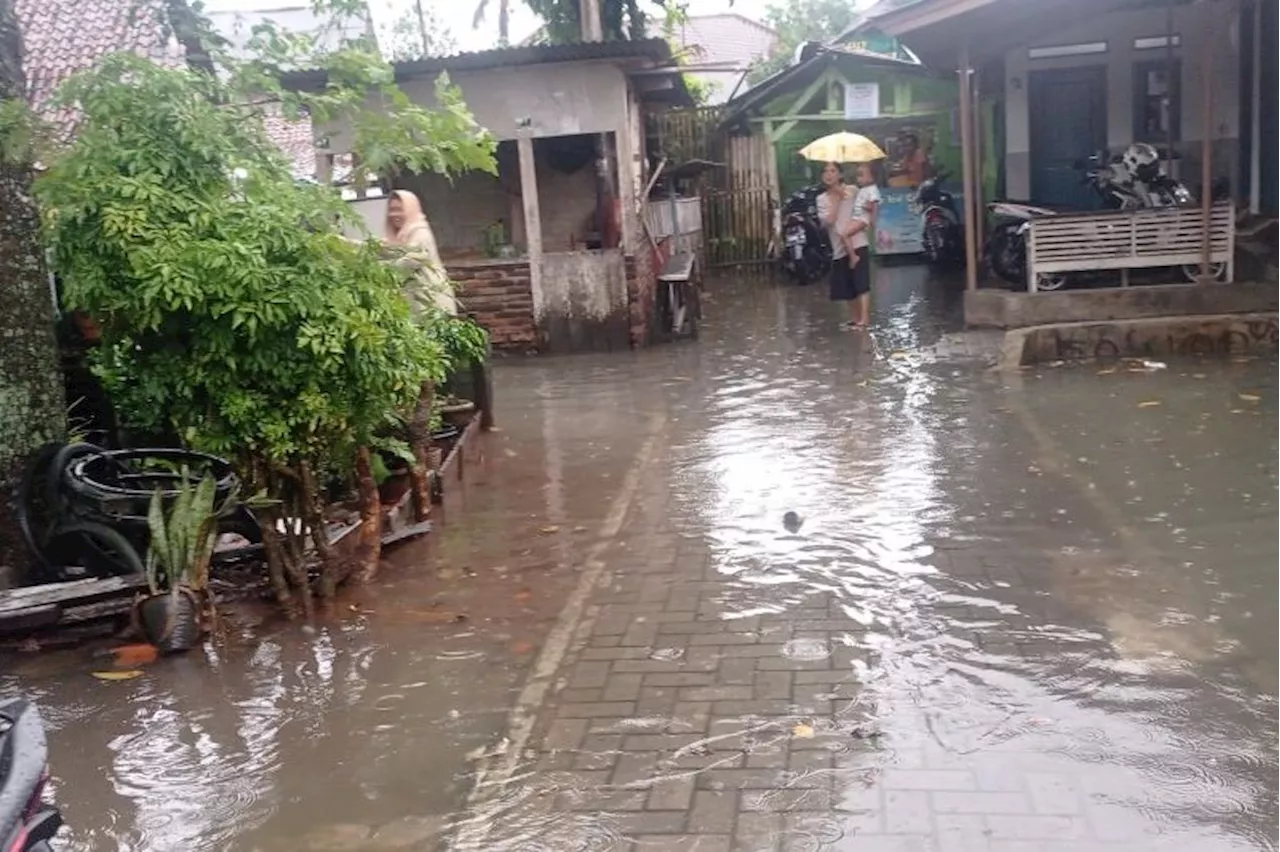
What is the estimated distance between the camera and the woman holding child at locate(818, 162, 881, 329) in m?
13.0

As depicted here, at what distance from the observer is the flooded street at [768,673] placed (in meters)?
3.77

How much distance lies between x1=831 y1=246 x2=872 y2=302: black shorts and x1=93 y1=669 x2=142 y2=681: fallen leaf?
931cm

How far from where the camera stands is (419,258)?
638cm

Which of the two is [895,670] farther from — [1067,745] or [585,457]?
[585,457]

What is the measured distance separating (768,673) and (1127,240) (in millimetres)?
8629

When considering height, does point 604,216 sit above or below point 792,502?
above

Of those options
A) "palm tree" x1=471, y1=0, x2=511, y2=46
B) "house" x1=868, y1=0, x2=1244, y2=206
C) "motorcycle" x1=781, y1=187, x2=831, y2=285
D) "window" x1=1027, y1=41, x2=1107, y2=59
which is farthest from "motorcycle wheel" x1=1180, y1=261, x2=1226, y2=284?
"palm tree" x1=471, y1=0, x2=511, y2=46

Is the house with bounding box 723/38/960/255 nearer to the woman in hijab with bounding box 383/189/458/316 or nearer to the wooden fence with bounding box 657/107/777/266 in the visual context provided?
the wooden fence with bounding box 657/107/777/266

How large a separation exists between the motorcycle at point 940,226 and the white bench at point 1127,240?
656 cm

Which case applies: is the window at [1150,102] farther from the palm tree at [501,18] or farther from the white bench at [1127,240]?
the palm tree at [501,18]

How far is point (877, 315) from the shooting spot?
14.5 metres

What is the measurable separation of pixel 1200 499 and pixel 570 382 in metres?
6.23

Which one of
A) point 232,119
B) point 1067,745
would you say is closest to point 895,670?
point 1067,745

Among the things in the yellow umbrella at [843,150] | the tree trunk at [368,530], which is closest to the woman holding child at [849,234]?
the yellow umbrella at [843,150]
